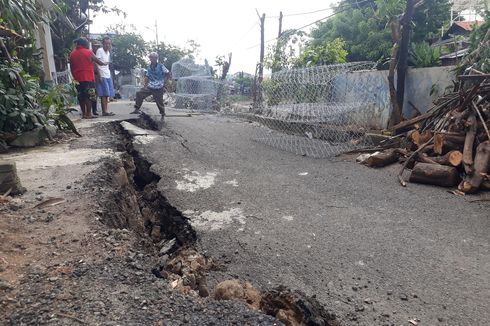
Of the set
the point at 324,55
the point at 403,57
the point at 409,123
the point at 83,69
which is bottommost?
the point at 409,123

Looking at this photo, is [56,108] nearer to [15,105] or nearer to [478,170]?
[15,105]

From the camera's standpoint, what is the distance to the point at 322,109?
251 inches

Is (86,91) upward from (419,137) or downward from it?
upward

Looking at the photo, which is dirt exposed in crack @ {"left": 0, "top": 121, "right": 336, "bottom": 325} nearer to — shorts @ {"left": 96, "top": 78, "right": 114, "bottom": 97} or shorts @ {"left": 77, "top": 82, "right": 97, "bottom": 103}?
shorts @ {"left": 77, "top": 82, "right": 97, "bottom": 103}

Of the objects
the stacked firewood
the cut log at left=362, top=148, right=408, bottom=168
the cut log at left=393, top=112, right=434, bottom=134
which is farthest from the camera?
the cut log at left=393, top=112, right=434, bottom=134

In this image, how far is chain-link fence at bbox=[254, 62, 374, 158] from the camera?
6246mm

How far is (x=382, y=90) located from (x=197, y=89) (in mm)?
6942

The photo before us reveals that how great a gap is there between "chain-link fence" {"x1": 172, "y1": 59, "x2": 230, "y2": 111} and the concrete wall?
5.43 metres

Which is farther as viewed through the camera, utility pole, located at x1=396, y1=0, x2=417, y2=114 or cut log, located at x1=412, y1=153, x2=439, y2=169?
utility pole, located at x1=396, y1=0, x2=417, y2=114

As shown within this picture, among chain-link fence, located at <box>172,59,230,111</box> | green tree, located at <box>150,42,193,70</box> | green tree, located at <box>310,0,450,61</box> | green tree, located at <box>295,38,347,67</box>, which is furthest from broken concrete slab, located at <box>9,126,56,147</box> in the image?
green tree, located at <box>150,42,193,70</box>

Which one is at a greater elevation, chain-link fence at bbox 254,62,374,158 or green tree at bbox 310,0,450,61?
green tree at bbox 310,0,450,61

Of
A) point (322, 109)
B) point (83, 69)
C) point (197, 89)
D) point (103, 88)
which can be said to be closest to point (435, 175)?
point (322, 109)

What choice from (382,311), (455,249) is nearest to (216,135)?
(455,249)

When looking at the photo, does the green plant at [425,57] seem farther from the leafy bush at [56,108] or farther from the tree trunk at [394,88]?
the leafy bush at [56,108]
